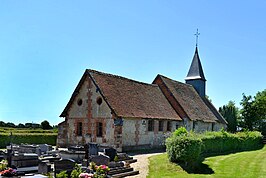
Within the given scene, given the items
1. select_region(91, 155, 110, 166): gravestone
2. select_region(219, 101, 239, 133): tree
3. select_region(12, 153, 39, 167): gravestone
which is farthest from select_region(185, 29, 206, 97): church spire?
select_region(12, 153, 39, 167): gravestone

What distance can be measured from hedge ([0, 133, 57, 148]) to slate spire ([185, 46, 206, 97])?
71.6 ft

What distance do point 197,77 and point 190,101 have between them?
7.79m

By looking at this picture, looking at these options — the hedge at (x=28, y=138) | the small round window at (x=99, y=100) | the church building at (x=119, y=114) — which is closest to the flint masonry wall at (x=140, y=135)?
the church building at (x=119, y=114)

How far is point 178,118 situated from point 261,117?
27933mm

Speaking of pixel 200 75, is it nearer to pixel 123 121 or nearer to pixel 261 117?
pixel 261 117

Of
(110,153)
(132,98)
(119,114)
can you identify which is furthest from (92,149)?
(132,98)

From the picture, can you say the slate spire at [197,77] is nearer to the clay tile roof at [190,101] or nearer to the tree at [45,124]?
the clay tile roof at [190,101]

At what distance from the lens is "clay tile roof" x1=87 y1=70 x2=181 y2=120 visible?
2841cm

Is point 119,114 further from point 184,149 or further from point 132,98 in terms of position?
point 184,149

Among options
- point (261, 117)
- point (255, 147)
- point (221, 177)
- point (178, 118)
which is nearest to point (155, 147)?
point (178, 118)

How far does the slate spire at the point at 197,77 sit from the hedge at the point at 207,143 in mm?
12225

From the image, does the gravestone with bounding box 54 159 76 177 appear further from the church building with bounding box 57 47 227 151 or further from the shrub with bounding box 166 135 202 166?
the church building with bounding box 57 47 227 151

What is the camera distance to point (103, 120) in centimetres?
2816

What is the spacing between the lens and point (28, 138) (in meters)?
35.5
